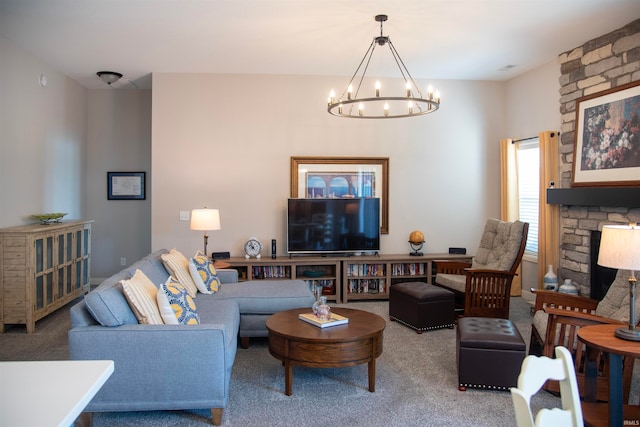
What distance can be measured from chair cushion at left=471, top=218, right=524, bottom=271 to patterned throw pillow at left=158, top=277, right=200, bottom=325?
333cm

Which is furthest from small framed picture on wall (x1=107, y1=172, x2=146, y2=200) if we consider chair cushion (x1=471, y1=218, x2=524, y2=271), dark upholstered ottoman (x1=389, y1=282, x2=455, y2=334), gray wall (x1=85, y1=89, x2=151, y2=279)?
chair cushion (x1=471, y1=218, x2=524, y2=271)

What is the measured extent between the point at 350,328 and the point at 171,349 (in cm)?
122

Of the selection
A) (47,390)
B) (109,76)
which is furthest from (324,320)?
(109,76)

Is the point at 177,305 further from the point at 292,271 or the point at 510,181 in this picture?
the point at 510,181

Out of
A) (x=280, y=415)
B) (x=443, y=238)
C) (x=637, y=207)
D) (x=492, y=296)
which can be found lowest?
(x=280, y=415)

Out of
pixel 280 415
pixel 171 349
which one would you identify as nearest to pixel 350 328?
pixel 280 415

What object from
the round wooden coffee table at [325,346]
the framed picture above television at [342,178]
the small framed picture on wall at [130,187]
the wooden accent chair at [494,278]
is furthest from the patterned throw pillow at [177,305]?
the small framed picture on wall at [130,187]

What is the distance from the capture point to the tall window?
596cm

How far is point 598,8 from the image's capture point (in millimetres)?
3994

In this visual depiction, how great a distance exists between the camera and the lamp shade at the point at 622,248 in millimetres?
2595

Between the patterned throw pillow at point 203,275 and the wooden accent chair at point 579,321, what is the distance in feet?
8.83

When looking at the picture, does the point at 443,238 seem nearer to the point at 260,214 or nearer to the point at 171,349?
the point at 260,214

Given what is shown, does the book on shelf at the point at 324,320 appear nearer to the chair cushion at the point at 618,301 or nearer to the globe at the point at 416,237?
the chair cushion at the point at 618,301

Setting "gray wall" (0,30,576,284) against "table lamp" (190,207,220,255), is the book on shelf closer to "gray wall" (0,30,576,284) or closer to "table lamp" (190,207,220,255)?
"table lamp" (190,207,220,255)
